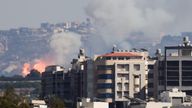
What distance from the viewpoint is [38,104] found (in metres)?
166

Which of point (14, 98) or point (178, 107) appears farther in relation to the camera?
point (178, 107)

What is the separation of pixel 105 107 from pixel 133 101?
20800 millimetres

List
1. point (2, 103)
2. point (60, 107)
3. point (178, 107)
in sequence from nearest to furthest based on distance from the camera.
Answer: point (2, 103) → point (60, 107) → point (178, 107)

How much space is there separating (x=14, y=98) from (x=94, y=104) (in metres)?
25.3

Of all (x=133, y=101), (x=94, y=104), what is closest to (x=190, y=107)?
(x=94, y=104)

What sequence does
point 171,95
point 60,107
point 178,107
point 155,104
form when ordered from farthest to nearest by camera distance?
point 171,95 < point 155,104 < point 178,107 < point 60,107

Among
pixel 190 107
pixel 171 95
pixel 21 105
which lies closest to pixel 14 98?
pixel 21 105

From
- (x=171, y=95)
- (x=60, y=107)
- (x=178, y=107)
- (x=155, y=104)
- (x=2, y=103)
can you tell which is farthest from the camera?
(x=171, y=95)

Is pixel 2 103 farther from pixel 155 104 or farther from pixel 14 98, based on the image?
pixel 155 104

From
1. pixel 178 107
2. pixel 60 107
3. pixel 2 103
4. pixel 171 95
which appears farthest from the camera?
pixel 171 95

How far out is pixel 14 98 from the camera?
136 m

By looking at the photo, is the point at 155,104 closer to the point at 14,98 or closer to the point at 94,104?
the point at 94,104

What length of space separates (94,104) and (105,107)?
717 cm

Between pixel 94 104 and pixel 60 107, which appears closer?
pixel 60 107
